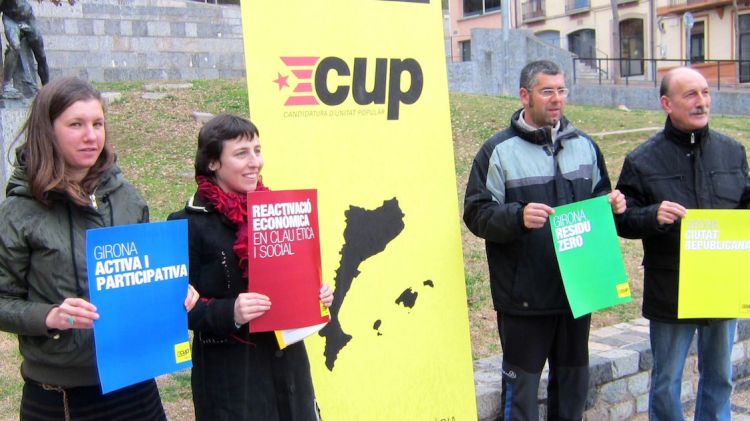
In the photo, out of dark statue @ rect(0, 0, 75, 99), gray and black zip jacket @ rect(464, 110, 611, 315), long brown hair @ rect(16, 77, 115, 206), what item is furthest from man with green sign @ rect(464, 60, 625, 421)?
dark statue @ rect(0, 0, 75, 99)

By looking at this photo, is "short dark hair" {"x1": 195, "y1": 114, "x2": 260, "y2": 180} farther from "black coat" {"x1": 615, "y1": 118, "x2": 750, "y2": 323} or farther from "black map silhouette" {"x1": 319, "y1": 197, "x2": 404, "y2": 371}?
"black coat" {"x1": 615, "y1": 118, "x2": 750, "y2": 323}

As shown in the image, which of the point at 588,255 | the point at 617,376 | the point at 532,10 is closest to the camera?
the point at 588,255

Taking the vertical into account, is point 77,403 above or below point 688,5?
below

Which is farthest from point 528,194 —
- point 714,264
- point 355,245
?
point 714,264

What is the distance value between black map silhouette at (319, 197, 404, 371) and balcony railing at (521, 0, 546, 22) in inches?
1515

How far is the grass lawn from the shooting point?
491 cm

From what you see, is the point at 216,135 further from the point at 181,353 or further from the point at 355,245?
the point at 355,245

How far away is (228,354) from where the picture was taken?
105 inches

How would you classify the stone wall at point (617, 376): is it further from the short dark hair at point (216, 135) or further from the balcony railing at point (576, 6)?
the balcony railing at point (576, 6)

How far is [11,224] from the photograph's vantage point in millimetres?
2336

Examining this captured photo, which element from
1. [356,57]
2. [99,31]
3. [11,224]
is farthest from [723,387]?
[99,31]

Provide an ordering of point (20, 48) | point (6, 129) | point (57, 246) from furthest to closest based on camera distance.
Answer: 1. point (20, 48)
2. point (6, 129)
3. point (57, 246)

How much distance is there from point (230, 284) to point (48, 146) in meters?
0.76

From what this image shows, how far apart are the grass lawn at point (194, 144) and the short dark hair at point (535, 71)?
7.20ft
